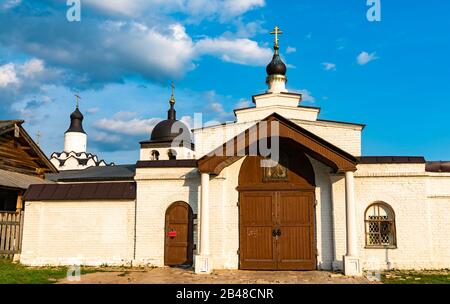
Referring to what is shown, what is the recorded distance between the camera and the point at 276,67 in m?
18.8

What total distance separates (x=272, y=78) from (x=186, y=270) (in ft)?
31.2

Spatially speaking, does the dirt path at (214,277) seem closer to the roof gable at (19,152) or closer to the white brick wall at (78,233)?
the white brick wall at (78,233)

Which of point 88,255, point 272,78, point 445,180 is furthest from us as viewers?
point 272,78

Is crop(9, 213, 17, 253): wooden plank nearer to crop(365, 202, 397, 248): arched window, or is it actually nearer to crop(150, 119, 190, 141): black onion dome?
crop(365, 202, 397, 248): arched window

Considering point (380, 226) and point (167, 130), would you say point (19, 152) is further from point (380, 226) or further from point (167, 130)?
point (167, 130)

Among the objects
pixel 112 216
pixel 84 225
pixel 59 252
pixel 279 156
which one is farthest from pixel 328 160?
pixel 59 252

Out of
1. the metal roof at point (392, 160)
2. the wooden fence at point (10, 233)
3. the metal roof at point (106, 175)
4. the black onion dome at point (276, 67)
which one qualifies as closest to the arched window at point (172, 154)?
the metal roof at point (106, 175)

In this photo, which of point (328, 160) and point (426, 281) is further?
point (328, 160)

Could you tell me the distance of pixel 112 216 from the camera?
14.1 meters

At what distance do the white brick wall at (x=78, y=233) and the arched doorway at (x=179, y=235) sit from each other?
123 cm

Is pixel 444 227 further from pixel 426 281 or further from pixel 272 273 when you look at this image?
pixel 272 273

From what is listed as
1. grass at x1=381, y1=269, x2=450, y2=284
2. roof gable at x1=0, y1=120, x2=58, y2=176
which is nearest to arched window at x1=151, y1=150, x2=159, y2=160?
roof gable at x1=0, y1=120, x2=58, y2=176

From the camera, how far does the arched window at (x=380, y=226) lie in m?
12.8

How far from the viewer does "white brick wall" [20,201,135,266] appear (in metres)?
13.9
